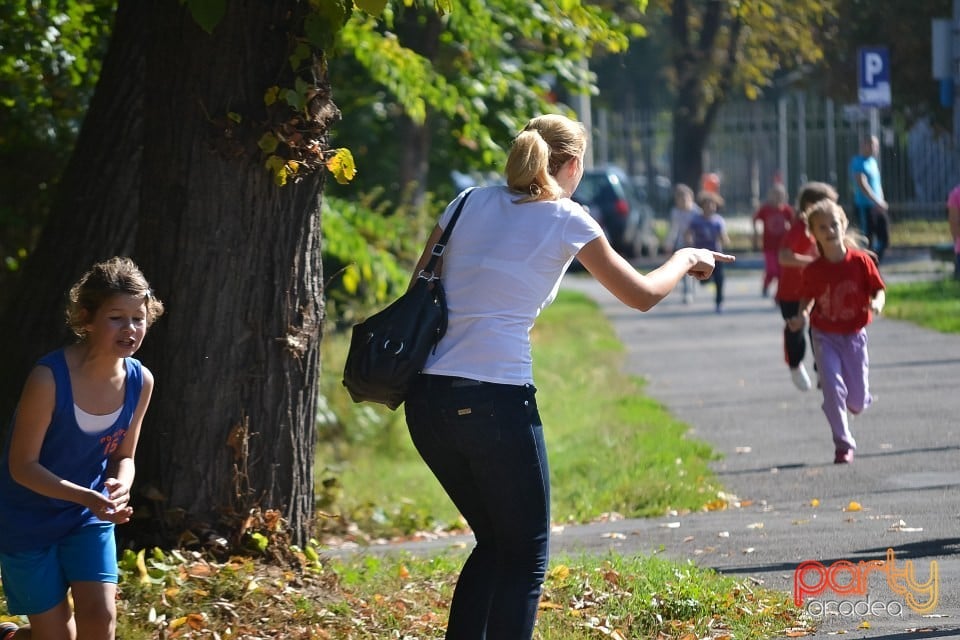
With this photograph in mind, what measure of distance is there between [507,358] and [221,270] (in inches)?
71.6

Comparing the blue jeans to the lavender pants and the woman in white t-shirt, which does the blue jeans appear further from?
the lavender pants

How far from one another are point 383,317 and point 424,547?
3.90 metres

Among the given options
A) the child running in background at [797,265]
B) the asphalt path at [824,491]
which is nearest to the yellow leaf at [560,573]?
the asphalt path at [824,491]

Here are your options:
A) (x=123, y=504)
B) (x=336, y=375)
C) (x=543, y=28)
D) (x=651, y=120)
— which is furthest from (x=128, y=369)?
(x=651, y=120)

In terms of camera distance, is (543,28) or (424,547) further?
(543,28)

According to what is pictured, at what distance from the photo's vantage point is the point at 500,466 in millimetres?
4176

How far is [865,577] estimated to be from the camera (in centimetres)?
583

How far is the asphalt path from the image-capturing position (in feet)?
18.6

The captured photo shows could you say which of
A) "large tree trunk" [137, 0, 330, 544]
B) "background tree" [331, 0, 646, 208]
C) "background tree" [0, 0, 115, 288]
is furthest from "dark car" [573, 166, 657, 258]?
"large tree trunk" [137, 0, 330, 544]

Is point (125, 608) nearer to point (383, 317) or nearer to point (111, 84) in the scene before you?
point (383, 317)

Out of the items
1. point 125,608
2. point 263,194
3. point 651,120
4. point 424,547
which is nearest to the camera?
point 125,608

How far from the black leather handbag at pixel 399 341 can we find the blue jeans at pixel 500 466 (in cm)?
9

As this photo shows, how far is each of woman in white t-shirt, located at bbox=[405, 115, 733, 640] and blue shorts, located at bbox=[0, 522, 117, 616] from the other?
1.00 m

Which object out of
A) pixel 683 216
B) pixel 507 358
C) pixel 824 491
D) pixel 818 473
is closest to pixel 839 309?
pixel 818 473
